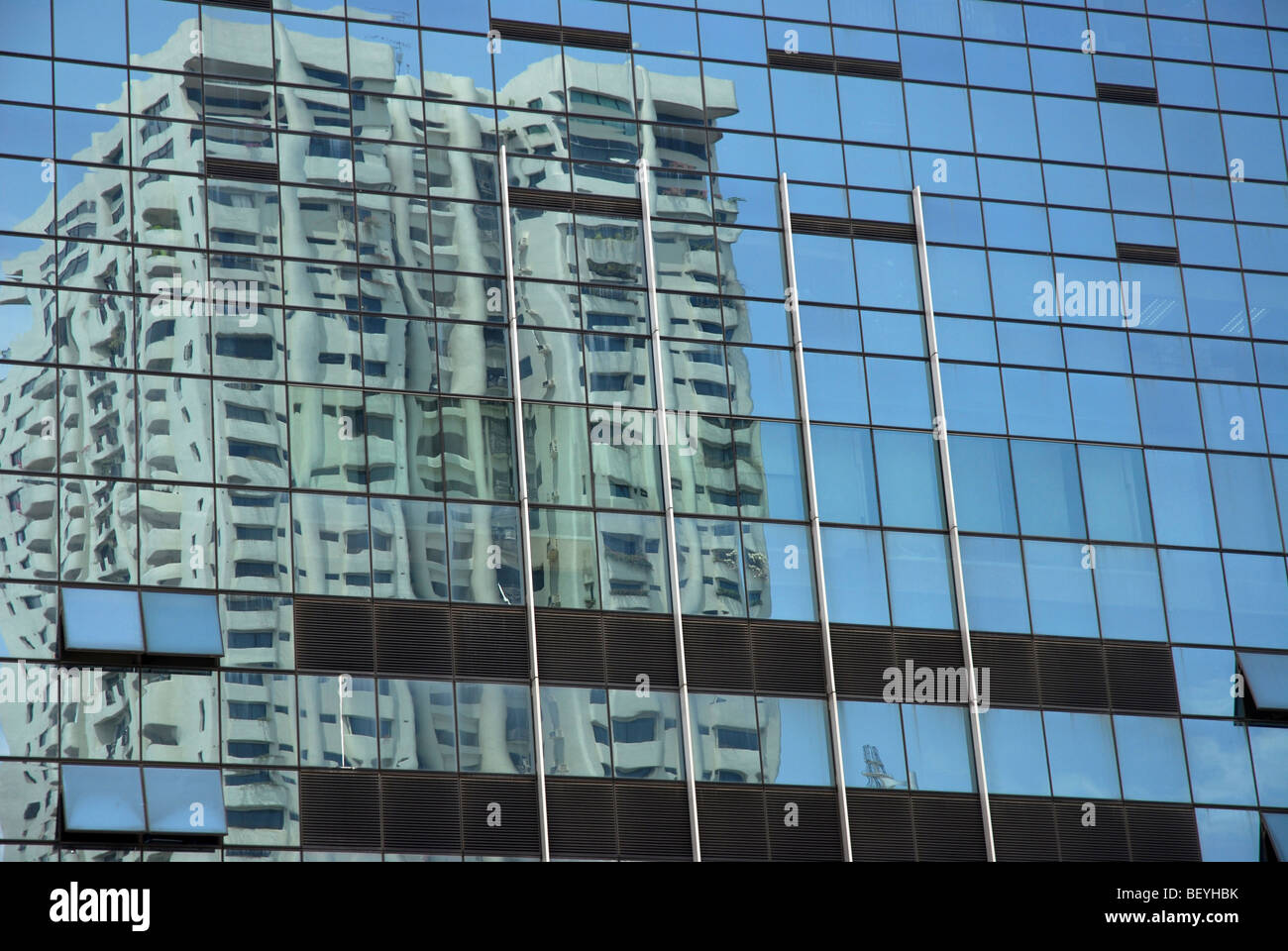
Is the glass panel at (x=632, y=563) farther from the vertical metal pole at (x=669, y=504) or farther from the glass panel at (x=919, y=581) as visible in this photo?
the glass panel at (x=919, y=581)

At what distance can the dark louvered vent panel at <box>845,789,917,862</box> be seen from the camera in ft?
127

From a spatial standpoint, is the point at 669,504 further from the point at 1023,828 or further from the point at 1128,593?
the point at 1128,593

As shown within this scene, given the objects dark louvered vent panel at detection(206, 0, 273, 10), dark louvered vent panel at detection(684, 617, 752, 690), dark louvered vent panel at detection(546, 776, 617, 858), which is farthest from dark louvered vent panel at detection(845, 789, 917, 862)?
dark louvered vent panel at detection(206, 0, 273, 10)

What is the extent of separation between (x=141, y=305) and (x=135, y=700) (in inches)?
331

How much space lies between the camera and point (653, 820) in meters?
38.0

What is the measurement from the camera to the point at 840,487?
4150 centimetres

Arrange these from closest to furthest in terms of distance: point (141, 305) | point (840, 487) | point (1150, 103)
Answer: point (141, 305)
point (840, 487)
point (1150, 103)

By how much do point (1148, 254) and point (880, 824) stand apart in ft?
53.2

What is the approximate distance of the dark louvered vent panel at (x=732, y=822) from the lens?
125 feet

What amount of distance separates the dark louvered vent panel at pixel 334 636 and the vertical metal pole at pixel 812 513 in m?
9.66

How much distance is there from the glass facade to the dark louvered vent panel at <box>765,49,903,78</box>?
6.5 inches

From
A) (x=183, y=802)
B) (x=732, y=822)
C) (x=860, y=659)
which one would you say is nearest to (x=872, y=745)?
(x=860, y=659)
